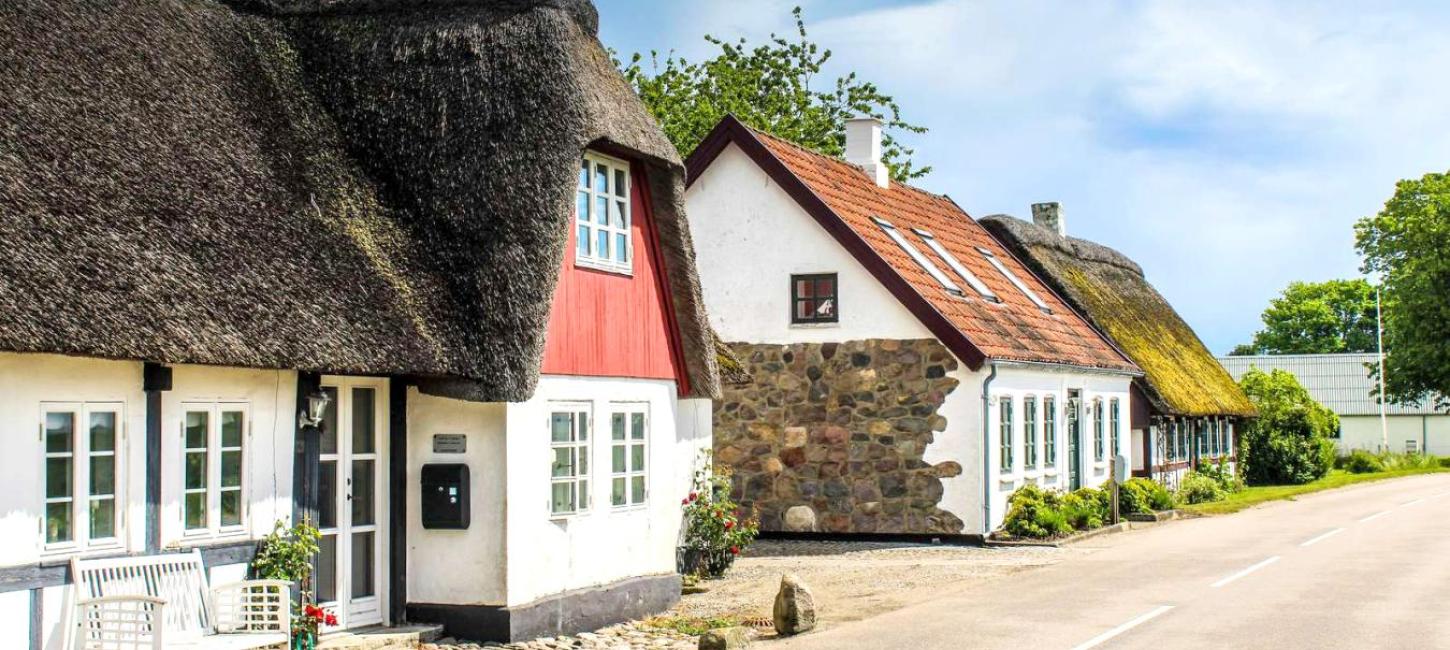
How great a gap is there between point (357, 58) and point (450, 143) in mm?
1469

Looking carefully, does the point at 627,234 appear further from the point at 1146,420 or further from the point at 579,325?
the point at 1146,420

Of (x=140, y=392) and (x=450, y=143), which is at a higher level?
(x=450, y=143)

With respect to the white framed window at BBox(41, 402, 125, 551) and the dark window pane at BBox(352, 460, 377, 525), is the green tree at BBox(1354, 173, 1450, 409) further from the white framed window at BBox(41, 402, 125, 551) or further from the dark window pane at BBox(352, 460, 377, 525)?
the white framed window at BBox(41, 402, 125, 551)

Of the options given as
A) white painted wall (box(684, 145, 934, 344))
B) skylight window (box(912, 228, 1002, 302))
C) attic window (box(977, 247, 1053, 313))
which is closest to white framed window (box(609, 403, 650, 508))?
white painted wall (box(684, 145, 934, 344))

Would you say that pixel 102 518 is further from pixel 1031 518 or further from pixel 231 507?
pixel 1031 518

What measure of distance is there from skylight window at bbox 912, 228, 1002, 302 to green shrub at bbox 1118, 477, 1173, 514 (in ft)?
13.7

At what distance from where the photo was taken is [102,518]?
12.1 m

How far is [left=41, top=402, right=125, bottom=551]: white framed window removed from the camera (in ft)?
38.4

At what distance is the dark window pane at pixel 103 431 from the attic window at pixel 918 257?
54.2 feet

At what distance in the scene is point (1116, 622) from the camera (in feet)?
50.1

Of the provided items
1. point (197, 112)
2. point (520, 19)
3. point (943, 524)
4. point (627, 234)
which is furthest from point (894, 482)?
point (197, 112)

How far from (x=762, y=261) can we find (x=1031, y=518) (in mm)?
5492

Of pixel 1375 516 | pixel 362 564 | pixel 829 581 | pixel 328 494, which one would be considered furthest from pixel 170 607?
pixel 1375 516

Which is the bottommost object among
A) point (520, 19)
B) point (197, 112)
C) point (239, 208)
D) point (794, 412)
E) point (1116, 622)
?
point (1116, 622)
